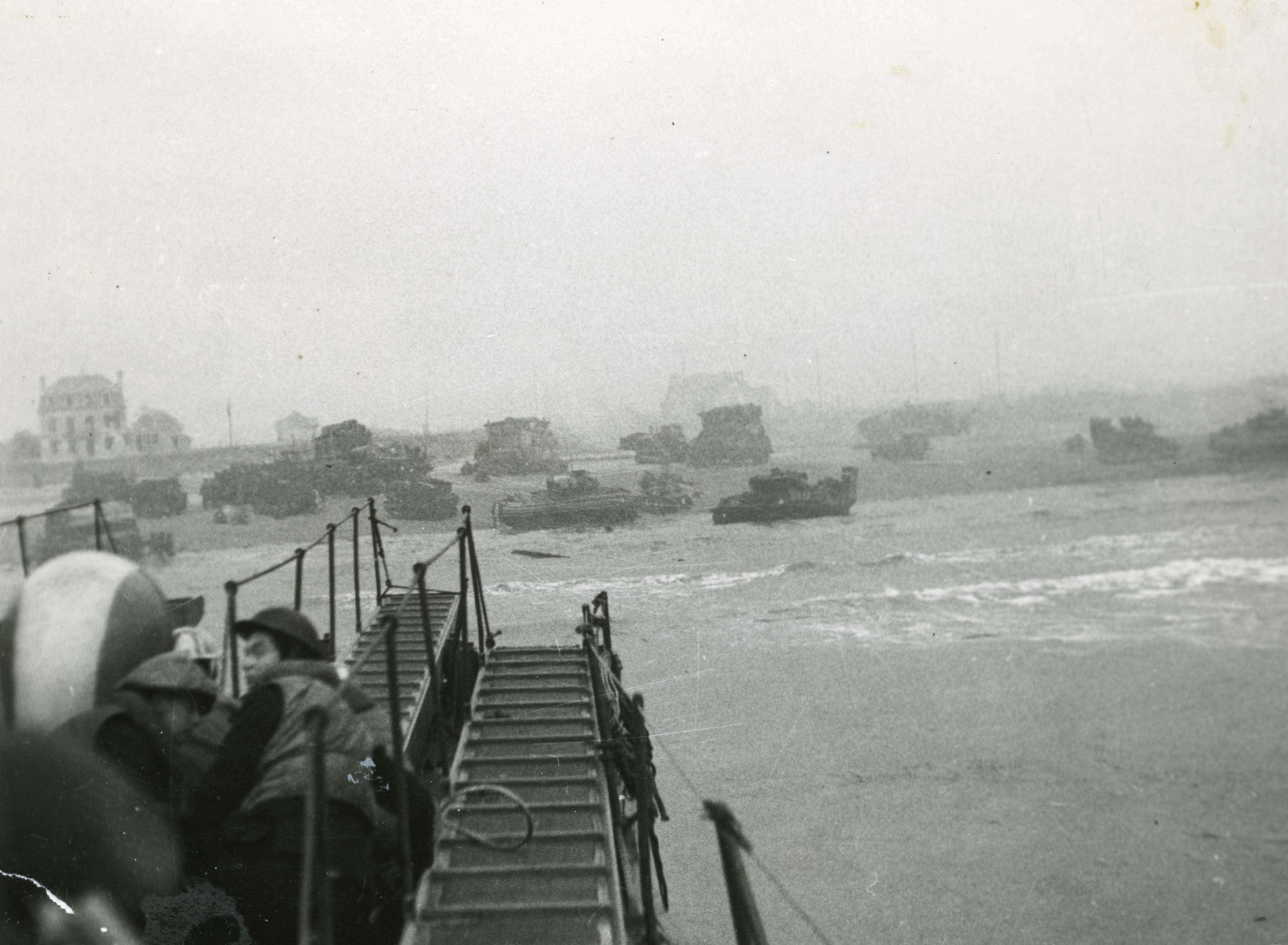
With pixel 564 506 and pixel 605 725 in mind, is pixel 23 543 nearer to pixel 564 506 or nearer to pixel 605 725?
pixel 605 725

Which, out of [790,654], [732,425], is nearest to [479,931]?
[732,425]

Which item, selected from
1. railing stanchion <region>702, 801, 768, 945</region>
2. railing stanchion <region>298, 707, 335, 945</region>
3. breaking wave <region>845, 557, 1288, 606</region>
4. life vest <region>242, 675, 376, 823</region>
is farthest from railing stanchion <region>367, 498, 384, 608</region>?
breaking wave <region>845, 557, 1288, 606</region>

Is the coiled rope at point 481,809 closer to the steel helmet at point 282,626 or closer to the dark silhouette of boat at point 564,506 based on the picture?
the steel helmet at point 282,626

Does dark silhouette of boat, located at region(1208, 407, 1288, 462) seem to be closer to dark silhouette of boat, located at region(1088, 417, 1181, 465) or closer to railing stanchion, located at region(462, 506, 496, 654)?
dark silhouette of boat, located at region(1088, 417, 1181, 465)

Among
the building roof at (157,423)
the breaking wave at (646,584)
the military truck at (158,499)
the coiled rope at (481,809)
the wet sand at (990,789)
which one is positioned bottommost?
the wet sand at (990,789)

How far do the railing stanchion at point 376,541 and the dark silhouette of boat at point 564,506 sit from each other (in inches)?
43.9

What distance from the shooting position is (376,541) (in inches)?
247

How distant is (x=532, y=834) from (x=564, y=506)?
3.92 meters

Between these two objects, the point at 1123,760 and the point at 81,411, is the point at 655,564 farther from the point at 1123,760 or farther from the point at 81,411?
the point at 1123,760

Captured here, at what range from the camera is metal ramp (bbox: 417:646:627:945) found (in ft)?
10.6

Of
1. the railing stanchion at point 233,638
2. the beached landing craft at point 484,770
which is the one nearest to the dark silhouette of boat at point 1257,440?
the beached landing craft at point 484,770

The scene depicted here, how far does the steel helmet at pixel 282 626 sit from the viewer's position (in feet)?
9.11

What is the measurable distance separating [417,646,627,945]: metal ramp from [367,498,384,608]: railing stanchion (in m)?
1.17

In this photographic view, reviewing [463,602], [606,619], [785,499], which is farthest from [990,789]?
[463,602]
